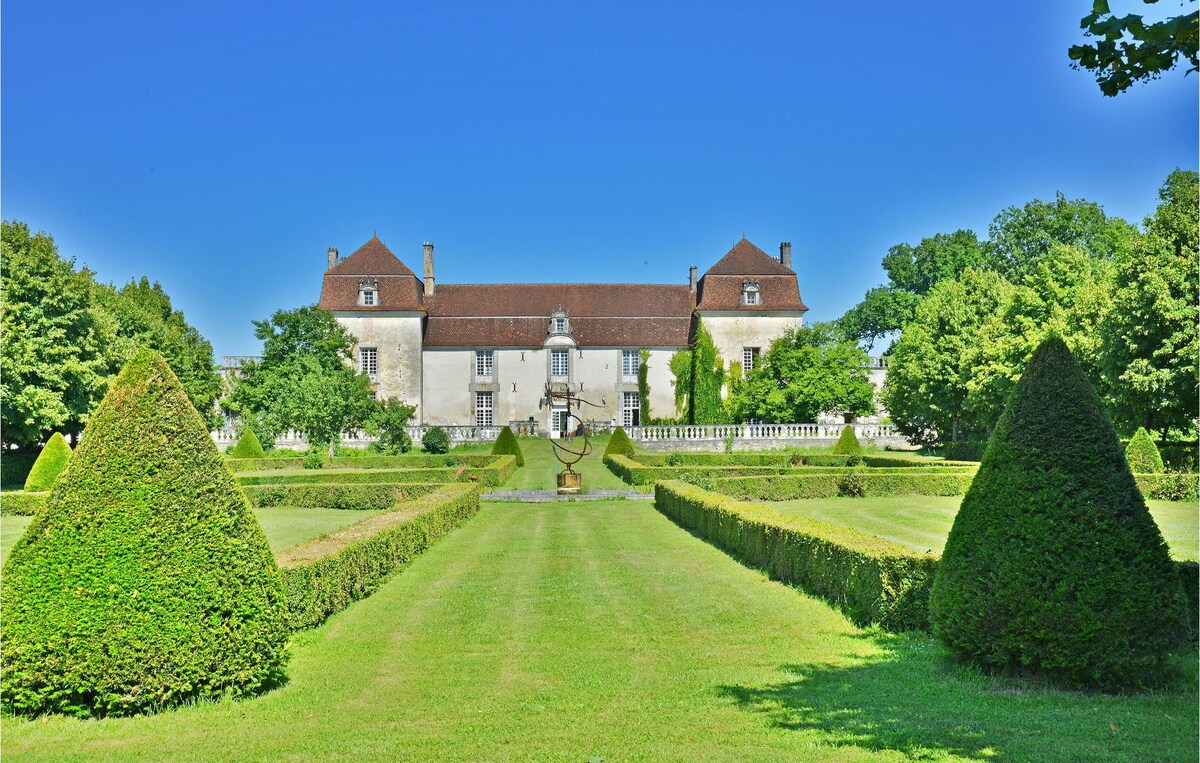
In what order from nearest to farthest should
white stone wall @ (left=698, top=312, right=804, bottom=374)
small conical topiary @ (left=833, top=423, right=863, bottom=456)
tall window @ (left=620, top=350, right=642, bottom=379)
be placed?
small conical topiary @ (left=833, top=423, right=863, bottom=456), white stone wall @ (left=698, top=312, right=804, bottom=374), tall window @ (left=620, top=350, right=642, bottom=379)

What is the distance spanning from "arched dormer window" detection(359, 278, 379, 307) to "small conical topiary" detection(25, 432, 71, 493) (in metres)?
28.8

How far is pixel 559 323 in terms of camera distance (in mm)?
54438

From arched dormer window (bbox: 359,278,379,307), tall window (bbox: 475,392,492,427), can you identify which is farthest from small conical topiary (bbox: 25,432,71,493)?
tall window (bbox: 475,392,492,427)

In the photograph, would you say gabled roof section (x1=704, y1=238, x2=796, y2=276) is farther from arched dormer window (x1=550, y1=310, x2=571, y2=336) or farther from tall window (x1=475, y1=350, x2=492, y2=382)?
tall window (x1=475, y1=350, x2=492, y2=382)

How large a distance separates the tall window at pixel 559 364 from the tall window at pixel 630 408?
3.53 metres

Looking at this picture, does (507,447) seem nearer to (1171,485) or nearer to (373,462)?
(373,462)

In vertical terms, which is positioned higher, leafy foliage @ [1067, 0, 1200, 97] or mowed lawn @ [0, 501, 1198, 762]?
leafy foliage @ [1067, 0, 1200, 97]

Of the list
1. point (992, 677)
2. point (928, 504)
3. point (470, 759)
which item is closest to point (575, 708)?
point (470, 759)

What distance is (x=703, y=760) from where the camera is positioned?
18.1ft

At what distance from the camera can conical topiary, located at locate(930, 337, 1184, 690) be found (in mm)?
6613

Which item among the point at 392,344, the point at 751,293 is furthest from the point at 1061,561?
the point at 392,344

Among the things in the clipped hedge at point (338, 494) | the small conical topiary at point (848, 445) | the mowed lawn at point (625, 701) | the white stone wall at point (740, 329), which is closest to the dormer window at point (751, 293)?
the white stone wall at point (740, 329)

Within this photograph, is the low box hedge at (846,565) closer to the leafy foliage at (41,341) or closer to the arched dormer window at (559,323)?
the leafy foliage at (41,341)

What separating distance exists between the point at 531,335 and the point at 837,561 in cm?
4545
